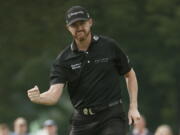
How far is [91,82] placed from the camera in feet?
33.6

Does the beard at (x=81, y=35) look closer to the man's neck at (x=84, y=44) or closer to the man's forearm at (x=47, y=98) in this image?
the man's neck at (x=84, y=44)

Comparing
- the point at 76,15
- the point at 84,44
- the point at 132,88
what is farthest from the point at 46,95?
the point at 132,88

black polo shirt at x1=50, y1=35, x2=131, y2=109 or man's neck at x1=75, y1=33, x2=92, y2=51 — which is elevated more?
man's neck at x1=75, y1=33, x2=92, y2=51

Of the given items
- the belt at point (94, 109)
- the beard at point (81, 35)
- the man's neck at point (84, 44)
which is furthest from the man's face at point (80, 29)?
the belt at point (94, 109)

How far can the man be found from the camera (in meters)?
10.2

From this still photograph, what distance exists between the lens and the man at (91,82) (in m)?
10.2

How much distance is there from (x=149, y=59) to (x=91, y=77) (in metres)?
25.8

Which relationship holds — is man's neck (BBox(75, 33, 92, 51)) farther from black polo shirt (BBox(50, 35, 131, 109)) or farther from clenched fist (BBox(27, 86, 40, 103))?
clenched fist (BBox(27, 86, 40, 103))

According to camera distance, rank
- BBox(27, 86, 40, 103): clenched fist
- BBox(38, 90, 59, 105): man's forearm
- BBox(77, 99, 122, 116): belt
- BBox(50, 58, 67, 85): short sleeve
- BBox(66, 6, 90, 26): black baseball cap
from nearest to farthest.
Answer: BBox(27, 86, 40, 103): clenched fist, BBox(38, 90, 59, 105): man's forearm, BBox(66, 6, 90, 26): black baseball cap, BBox(77, 99, 122, 116): belt, BBox(50, 58, 67, 85): short sleeve

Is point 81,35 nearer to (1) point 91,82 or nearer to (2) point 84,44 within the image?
(2) point 84,44

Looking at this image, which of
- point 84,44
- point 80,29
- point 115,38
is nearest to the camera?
point 80,29

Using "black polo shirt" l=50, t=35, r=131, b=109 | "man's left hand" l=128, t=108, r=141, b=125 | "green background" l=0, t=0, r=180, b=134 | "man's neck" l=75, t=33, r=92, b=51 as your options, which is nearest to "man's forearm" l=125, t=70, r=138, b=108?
"man's left hand" l=128, t=108, r=141, b=125

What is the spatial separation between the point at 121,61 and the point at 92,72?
0.36 meters

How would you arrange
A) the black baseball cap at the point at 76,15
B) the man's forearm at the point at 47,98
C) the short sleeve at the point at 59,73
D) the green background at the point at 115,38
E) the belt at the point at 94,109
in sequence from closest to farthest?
the man's forearm at the point at 47,98, the black baseball cap at the point at 76,15, the belt at the point at 94,109, the short sleeve at the point at 59,73, the green background at the point at 115,38
